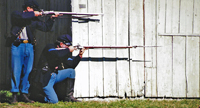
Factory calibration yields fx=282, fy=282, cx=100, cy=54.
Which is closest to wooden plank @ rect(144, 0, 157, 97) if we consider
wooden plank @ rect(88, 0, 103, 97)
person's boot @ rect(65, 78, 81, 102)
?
wooden plank @ rect(88, 0, 103, 97)

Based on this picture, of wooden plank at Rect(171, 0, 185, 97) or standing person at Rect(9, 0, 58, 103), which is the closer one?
standing person at Rect(9, 0, 58, 103)

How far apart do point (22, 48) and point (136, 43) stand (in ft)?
8.99

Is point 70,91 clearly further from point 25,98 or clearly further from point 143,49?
point 143,49

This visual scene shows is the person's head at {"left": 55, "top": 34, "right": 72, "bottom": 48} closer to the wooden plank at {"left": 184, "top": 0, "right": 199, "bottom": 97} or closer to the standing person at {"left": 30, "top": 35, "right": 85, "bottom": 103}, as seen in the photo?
the standing person at {"left": 30, "top": 35, "right": 85, "bottom": 103}

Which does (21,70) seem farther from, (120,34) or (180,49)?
(180,49)

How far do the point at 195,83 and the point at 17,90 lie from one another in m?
4.33

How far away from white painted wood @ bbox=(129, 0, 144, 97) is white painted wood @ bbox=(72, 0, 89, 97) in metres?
1.12

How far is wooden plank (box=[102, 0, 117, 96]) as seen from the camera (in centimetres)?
687

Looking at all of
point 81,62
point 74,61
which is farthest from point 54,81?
point 81,62

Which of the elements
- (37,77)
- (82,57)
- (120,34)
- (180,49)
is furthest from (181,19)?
(37,77)

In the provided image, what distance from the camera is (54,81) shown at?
6629 mm

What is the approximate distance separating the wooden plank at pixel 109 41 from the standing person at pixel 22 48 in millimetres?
1600

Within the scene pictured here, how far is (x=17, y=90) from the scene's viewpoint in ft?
20.8

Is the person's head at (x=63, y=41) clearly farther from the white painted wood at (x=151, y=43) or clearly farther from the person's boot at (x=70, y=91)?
the white painted wood at (x=151, y=43)
